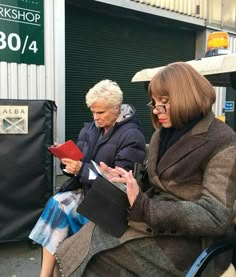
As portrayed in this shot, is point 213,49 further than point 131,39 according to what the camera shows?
No

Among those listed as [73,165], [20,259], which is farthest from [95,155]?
[20,259]

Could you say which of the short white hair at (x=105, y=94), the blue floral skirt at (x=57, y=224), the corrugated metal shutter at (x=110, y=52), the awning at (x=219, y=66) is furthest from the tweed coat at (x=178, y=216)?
the corrugated metal shutter at (x=110, y=52)

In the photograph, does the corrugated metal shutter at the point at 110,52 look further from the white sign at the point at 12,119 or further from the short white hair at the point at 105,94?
the short white hair at the point at 105,94

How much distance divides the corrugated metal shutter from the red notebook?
3.76 metres

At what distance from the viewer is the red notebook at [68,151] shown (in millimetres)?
2633

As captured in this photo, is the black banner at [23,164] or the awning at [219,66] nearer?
the awning at [219,66]

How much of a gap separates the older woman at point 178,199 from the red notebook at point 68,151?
2.55 feet

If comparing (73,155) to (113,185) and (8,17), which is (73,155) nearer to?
(113,185)

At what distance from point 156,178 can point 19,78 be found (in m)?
3.67

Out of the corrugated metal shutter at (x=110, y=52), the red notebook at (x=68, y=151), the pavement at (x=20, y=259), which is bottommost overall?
the pavement at (x=20, y=259)

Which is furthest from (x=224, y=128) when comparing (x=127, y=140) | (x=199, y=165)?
(x=127, y=140)

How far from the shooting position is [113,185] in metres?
1.94

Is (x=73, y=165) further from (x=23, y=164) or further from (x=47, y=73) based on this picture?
(x=47, y=73)

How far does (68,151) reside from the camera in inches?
105
